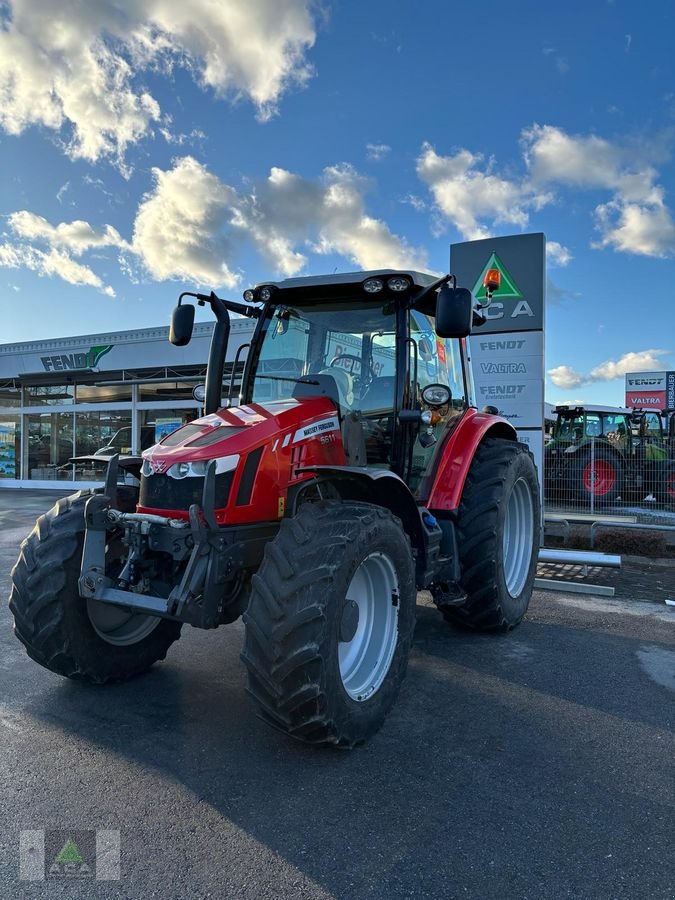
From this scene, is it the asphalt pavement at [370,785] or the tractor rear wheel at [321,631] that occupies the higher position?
the tractor rear wheel at [321,631]

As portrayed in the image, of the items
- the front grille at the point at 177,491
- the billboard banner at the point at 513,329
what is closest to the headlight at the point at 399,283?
the front grille at the point at 177,491

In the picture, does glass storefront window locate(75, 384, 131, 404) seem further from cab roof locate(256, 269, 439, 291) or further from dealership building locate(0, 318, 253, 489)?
cab roof locate(256, 269, 439, 291)

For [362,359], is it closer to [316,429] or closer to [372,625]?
[316,429]

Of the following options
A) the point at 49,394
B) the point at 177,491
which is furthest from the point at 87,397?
the point at 177,491

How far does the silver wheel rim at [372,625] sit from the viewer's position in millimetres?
3174

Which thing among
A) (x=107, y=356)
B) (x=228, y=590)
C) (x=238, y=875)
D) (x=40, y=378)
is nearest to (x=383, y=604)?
(x=228, y=590)

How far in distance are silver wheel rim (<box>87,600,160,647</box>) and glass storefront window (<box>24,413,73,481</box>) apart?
1741 centimetres

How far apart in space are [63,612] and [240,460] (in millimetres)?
1258

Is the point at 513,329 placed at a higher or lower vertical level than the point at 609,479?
higher

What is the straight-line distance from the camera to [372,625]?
3.33 meters

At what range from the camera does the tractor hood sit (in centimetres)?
315

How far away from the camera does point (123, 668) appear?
12.0ft

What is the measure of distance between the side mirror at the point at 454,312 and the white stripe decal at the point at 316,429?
839 mm

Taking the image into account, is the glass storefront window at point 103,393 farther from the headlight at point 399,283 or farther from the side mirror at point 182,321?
the headlight at point 399,283
